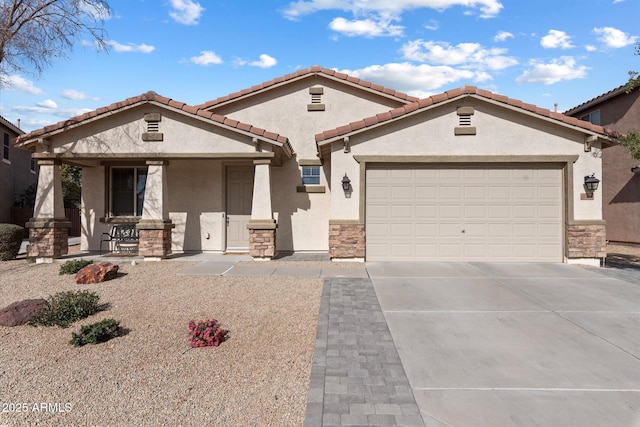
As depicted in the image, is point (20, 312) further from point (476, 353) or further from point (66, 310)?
point (476, 353)

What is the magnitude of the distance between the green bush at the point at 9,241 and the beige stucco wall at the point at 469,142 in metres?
9.61

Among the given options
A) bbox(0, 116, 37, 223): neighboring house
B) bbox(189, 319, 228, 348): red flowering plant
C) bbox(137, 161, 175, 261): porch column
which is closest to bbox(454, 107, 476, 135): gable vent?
bbox(189, 319, 228, 348): red flowering plant

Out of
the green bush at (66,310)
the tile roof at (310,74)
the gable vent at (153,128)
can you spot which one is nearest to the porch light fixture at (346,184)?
the tile roof at (310,74)

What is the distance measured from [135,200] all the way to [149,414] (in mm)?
10279

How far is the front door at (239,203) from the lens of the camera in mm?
11797

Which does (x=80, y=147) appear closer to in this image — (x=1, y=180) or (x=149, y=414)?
(x=149, y=414)

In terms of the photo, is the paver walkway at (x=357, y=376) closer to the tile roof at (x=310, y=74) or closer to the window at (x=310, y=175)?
the window at (x=310, y=175)

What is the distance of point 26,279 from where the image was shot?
816cm

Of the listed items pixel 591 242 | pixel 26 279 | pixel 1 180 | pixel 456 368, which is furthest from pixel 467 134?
pixel 1 180

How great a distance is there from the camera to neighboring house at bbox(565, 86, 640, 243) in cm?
1502

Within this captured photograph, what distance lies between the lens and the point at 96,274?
302 inches

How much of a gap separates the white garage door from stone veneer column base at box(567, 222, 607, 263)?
472mm

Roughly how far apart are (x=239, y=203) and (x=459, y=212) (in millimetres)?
6844

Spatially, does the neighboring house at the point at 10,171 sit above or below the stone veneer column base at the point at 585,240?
above
